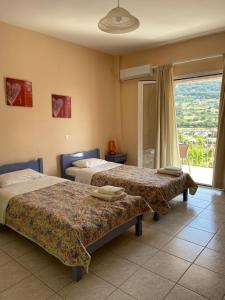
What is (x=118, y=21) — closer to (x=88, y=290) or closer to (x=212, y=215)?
(x=88, y=290)

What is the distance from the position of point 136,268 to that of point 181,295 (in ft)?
1.52

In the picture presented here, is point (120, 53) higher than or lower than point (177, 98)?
higher

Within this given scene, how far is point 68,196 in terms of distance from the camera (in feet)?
8.71

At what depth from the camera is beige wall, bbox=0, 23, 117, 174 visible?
344cm

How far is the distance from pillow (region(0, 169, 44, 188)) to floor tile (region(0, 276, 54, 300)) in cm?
145

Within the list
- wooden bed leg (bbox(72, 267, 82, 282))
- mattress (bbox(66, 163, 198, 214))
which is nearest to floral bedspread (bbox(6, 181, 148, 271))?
wooden bed leg (bbox(72, 267, 82, 282))

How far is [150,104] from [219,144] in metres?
1.71

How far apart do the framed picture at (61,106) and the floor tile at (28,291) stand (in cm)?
280

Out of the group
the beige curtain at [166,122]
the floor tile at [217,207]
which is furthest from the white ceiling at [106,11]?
the floor tile at [217,207]

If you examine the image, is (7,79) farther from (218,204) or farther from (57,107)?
(218,204)

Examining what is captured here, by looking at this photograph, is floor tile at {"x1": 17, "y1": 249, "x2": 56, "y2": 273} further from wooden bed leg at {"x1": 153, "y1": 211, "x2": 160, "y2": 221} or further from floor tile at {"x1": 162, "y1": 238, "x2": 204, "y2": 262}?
wooden bed leg at {"x1": 153, "y1": 211, "x2": 160, "y2": 221}

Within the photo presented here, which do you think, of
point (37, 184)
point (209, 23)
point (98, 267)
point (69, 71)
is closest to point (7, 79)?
point (69, 71)

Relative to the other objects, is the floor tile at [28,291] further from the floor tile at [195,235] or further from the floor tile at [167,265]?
the floor tile at [195,235]

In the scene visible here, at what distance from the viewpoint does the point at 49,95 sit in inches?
156
